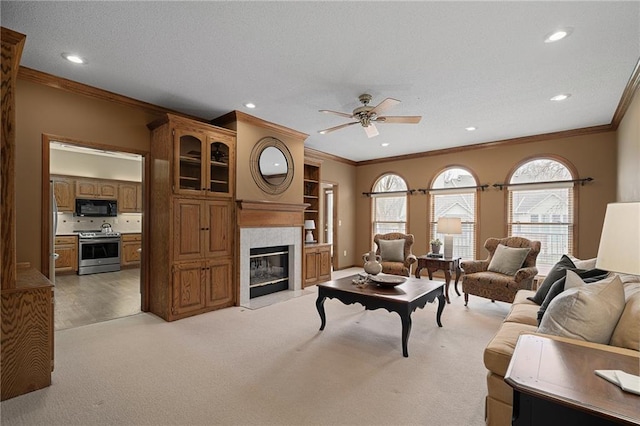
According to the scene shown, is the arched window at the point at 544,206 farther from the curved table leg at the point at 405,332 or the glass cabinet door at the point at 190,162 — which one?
the glass cabinet door at the point at 190,162

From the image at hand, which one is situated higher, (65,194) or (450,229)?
(65,194)

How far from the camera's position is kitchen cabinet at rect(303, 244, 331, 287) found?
576 cm

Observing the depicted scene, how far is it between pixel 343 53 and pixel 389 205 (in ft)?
16.8

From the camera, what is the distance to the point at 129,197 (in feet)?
26.0

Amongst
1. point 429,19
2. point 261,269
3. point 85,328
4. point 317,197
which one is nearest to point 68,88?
point 85,328

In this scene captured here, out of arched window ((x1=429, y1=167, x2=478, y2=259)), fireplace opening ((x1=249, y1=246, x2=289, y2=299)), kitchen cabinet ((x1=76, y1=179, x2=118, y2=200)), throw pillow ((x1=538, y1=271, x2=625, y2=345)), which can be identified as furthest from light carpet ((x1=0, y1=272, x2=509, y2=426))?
kitchen cabinet ((x1=76, y1=179, x2=118, y2=200))

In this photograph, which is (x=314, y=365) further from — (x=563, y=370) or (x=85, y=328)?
(x=85, y=328)

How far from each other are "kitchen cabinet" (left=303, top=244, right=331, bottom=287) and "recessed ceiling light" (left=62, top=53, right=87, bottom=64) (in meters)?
4.00

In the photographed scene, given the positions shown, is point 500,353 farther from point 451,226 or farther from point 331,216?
point 331,216

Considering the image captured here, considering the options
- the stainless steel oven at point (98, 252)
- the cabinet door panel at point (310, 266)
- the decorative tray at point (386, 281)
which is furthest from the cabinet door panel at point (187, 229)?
the stainless steel oven at point (98, 252)

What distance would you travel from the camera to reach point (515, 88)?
345cm

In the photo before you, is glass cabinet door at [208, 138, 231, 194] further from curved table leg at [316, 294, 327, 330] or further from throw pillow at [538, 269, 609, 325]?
throw pillow at [538, 269, 609, 325]

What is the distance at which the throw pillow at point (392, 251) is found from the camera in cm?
557

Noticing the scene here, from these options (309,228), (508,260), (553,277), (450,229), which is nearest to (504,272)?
(508,260)
